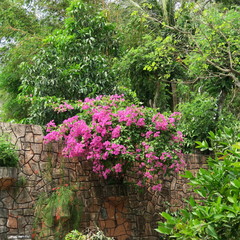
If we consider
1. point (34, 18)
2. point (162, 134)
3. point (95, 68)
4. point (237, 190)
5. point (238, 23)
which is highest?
point (34, 18)

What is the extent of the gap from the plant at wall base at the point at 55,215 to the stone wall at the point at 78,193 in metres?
0.14

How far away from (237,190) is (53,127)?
210 inches

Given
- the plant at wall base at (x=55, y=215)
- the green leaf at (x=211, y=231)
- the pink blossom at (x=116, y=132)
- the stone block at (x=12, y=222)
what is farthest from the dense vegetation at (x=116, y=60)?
the green leaf at (x=211, y=231)

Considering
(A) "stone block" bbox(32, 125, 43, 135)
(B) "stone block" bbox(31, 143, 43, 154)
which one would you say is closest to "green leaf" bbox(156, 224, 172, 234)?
(B) "stone block" bbox(31, 143, 43, 154)

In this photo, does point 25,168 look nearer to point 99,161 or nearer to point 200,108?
point 99,161

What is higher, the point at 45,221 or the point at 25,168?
the point at 25,168

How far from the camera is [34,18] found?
44.4ft

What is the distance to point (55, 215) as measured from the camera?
673cm

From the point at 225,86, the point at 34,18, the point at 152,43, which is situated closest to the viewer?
the point at 225,86

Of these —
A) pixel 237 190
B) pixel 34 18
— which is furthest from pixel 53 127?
pixel 34 18

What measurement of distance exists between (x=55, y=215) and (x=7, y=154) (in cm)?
135

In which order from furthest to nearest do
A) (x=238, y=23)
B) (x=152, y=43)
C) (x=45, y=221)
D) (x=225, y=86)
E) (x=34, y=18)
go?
1. (x=34, y=18)
2. (x=152, y=43)
3. (x=225, y=86)
4. (x=238, y=23)
5. (x=45, y=221)

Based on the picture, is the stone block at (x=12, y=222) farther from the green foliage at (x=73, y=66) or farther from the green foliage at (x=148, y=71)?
the green foliage at (x=148, y=71)

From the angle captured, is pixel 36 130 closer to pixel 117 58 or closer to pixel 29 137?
pixel 29 137
